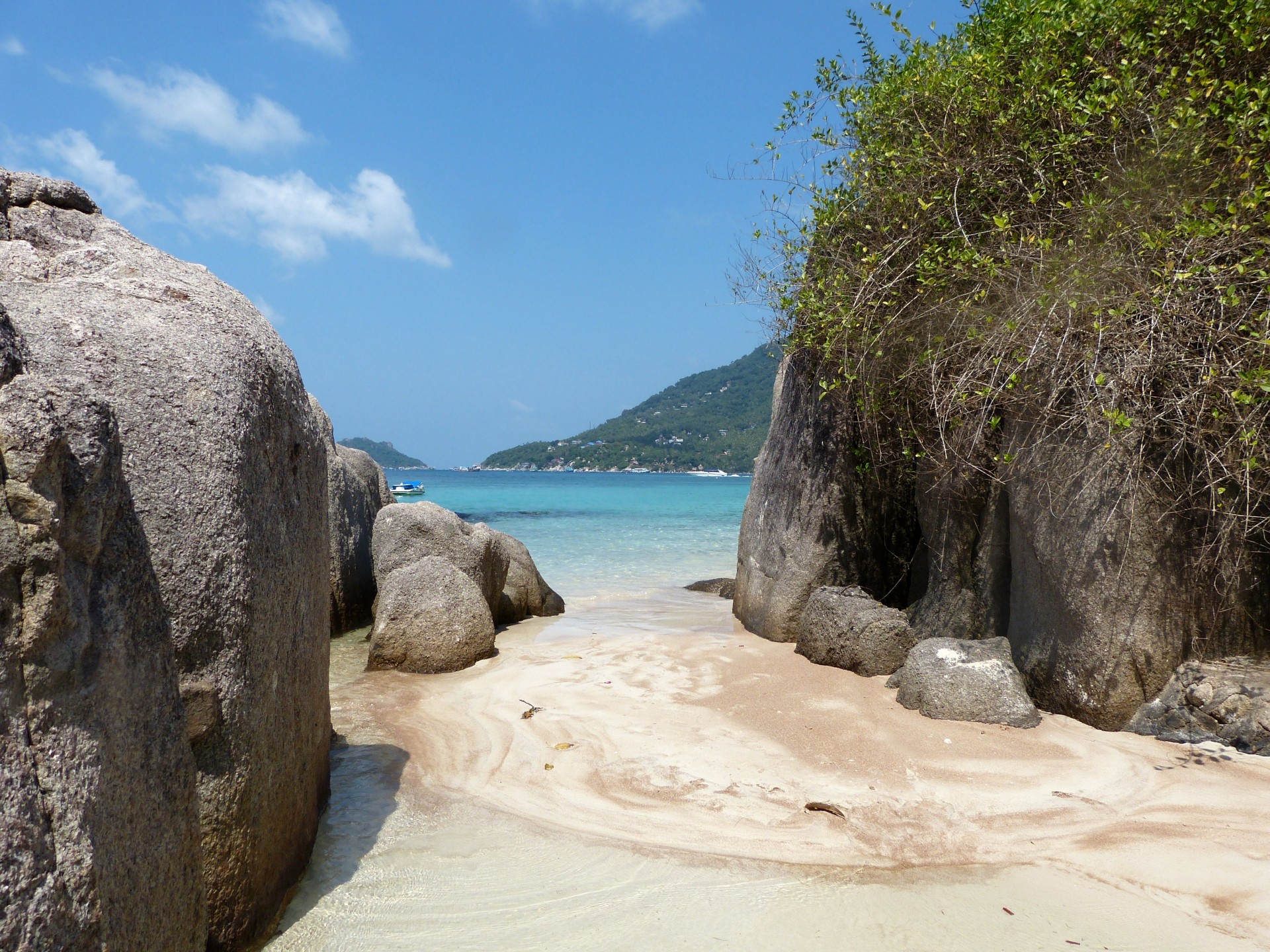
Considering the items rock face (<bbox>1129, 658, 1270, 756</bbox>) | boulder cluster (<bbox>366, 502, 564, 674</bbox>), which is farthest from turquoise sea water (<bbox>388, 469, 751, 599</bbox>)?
rock face (<bbox>1129, 658, 1270, 756</bbox>)

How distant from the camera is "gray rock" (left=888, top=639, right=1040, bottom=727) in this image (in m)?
4.81

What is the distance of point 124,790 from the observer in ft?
6.51

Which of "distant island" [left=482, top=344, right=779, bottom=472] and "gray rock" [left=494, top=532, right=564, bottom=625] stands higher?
"distant island" [left=482, top=344, right=779, bottom=472]

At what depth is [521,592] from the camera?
374 inches

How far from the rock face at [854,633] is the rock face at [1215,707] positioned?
1556 millimetres

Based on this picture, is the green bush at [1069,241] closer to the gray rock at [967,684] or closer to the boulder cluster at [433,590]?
the gray rock at [967,684]

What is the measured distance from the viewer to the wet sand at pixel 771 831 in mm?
2930

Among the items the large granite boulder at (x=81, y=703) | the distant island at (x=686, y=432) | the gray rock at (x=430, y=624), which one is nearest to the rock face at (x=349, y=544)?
the gray rock at (x=430, y=624)

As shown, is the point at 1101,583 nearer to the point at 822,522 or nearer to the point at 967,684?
the point at 967,684

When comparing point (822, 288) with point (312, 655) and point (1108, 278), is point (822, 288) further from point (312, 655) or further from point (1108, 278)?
point (312, 655)

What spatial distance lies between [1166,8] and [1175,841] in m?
4.47

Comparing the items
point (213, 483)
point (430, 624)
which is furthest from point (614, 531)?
point (213, 483)

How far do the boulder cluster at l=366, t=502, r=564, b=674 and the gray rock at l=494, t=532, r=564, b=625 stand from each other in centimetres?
19

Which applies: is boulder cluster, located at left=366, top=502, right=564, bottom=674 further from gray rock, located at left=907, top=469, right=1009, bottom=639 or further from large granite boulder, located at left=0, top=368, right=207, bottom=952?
large granite boulder, located at left=0, top=368, right=207, bottom=952
